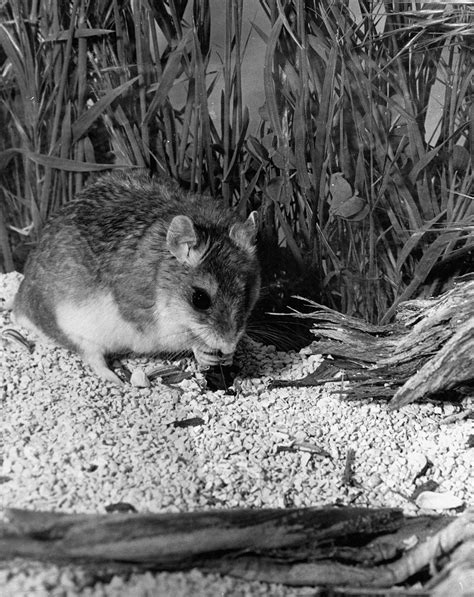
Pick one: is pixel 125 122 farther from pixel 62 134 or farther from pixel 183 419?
pixel 183 419

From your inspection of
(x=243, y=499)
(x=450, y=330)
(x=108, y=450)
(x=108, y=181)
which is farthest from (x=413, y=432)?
(x=108, y=181)

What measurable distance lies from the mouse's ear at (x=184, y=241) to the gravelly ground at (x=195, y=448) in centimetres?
62

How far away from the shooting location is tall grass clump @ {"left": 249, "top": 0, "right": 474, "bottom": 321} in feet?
10.3

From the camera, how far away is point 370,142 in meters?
3.33

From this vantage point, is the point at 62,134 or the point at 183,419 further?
the point at 62,134

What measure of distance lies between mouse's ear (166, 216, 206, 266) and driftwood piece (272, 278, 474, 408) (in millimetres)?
583

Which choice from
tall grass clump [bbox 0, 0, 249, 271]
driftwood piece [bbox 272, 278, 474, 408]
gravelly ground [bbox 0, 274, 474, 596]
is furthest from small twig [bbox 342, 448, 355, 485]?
tall grass clump [bbox 0, 0, 249, 271]

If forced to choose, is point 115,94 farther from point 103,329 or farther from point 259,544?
point 259,544

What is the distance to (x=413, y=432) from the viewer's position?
3158 mm

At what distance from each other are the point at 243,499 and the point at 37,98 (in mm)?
2481

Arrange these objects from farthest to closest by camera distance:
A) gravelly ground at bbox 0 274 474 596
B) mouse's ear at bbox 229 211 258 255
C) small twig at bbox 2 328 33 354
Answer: small twig at bbox 2 328 33 354
mouse's ear at bbox 229 211 258 255
gravelly ground at bbox 0 274 474 596

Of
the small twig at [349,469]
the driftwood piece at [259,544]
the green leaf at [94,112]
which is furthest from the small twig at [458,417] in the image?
the green leaf at [94,112]

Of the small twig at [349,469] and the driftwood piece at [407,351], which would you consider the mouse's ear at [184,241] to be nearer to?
the driftwood piece at [407,351]

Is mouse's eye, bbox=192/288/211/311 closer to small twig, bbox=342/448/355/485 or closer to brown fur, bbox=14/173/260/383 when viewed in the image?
brown fur, bbox=14/173/260/383
